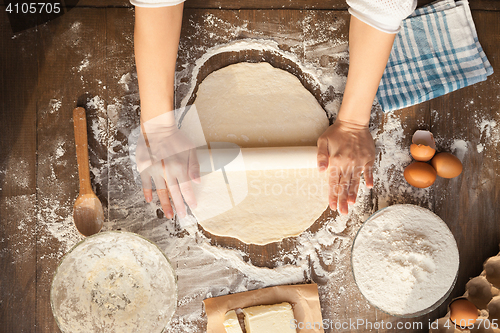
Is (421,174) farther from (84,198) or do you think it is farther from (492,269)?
(84,198)

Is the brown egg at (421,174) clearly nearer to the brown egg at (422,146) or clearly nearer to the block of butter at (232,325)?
the brown egg at (422,146)

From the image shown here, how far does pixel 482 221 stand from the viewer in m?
1.13

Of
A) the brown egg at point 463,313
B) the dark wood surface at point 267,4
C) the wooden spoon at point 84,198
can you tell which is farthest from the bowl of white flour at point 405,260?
the wooden spoon at point 84,198

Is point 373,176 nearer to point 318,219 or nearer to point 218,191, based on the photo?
point 318,219

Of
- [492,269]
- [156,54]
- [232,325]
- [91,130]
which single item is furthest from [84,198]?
[492,269]

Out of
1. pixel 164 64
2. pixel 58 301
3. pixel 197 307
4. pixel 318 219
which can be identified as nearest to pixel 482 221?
pixel 318 219

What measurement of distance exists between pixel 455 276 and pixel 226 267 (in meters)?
0.73

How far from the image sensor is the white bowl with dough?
38.3 inches

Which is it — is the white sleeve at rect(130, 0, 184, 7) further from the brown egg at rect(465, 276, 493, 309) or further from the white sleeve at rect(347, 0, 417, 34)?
the brown egg at rect(465, 276, 493, 309)

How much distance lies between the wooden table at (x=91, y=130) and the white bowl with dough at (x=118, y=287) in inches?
4.0

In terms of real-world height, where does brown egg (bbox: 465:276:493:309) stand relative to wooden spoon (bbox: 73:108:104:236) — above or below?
below

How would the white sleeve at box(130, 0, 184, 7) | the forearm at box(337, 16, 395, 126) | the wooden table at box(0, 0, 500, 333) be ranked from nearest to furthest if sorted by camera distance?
the white sleeve at box(130, 0, 184, 7) < the forearm at box(337, 16, 395, 126) < the wooden table at box(0, 0, 500, 333)

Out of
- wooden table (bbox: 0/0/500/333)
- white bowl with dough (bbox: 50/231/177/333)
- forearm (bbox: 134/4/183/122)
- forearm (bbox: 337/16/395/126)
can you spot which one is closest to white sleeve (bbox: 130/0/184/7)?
forearm (bbox: 134/4/183/122)

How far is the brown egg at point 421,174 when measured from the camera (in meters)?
1.05
